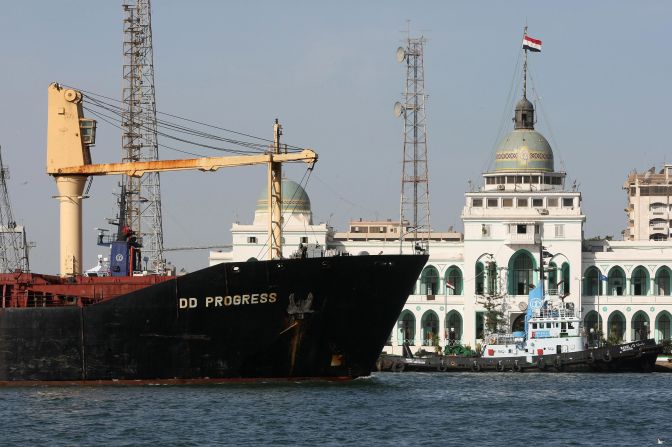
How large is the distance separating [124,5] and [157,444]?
1880 inches

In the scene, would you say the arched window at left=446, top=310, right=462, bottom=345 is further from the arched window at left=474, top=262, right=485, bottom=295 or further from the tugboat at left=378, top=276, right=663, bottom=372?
the tugboat at left=378, top=276, right=663, bottom=372

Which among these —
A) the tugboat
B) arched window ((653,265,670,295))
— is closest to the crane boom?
the tugboat

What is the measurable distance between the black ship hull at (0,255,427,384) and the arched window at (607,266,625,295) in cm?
6132

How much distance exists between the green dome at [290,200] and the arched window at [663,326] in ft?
96.7

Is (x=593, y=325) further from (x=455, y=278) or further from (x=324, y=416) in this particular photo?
(x=324, y=416)

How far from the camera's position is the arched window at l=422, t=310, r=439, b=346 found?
124m

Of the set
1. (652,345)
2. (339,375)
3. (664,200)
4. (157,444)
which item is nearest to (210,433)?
(157,444)

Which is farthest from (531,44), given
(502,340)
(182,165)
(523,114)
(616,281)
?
(182,165)

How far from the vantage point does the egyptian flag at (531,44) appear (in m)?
120

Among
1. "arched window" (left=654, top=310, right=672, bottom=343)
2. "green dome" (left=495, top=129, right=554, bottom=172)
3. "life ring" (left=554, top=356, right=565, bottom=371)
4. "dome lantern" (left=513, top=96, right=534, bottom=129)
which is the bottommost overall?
"life ring" (left=554, top=356, right=565, bottom=371)

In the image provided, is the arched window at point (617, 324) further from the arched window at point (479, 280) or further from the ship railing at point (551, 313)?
the ship railing at point (551, 313)

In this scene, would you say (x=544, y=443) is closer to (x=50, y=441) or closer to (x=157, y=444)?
(x=157, y=444)

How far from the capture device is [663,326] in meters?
122

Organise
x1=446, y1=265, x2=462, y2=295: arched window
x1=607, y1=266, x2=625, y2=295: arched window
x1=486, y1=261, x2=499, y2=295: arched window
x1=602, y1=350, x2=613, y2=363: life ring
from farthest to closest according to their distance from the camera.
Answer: x1=446, y1=265, x2=462, y2=295: arched window, x1=607, y1=266, x2=625, y2=295: arched window, x1=486, y1=261, x2=499, y2=295: arched window, x1=602, y1=350, x2=613, y2=363: life ring
